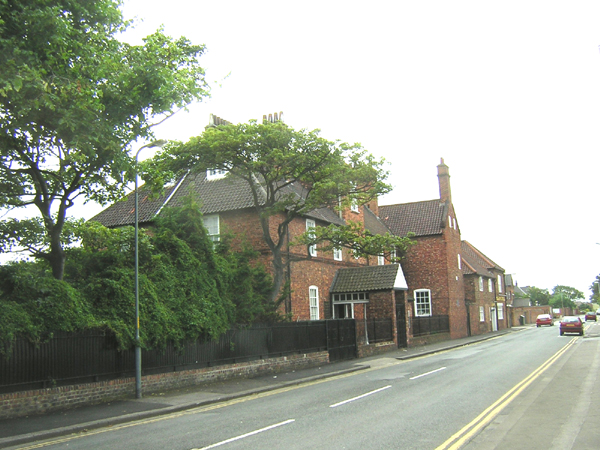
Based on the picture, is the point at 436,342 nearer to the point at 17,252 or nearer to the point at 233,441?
the point at 17,252

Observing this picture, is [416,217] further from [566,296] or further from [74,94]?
[566,296]

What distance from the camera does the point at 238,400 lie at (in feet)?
47.3

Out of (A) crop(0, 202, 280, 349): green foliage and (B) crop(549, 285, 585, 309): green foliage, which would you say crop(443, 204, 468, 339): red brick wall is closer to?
(A) crop(0, 202, 280, 349): green foliage

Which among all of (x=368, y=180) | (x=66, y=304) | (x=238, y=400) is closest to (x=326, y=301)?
(x=368, y=180)

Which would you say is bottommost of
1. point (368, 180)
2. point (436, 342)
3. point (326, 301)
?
point (436, 342)

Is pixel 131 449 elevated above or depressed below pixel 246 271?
below

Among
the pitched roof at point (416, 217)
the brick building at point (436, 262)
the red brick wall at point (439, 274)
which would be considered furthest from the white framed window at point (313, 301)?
the pitched roof at point (416, 217)

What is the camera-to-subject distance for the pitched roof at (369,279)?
29.0 m

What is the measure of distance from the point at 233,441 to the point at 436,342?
98.7 feet

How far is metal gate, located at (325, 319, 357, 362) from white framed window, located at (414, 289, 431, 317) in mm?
17702

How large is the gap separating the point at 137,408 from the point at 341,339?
13.4m

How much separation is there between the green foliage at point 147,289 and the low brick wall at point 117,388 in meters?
1.10

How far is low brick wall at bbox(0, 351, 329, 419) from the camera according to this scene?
11922 millimetres

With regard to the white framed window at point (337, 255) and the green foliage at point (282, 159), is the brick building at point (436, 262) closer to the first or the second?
the white framed window at point (337, 255)
